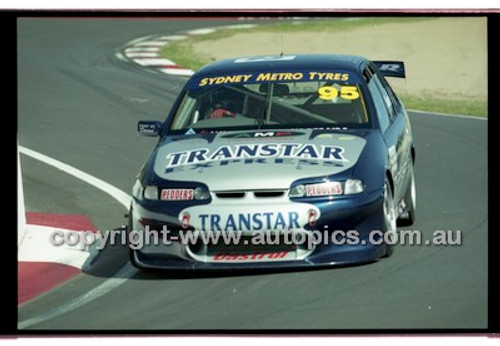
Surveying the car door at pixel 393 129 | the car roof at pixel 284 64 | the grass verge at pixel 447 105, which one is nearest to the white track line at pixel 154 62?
the grass verge at pixel 447 105

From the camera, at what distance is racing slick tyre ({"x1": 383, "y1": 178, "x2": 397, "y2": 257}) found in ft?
29.2

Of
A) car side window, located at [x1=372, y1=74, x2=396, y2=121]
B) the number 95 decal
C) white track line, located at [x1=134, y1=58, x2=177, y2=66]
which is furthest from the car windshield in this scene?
white track line, located at [x1=134, y1=58, x2=177, y2=66]

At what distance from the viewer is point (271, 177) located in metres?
8.63

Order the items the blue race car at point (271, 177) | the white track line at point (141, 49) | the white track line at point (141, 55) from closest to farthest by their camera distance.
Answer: the blue race car at point (271, 177) < the white track line at point (141, 55) < the white track line at point (141, 49)

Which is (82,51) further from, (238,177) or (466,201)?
(238,177)

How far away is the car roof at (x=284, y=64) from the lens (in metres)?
10.2

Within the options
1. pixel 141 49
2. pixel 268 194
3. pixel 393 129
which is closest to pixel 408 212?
pixel 393 129

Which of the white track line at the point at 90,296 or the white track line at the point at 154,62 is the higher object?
the white track line at the point at 154,62

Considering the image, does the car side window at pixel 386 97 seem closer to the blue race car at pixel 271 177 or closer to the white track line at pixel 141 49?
the blue race car at pixel 271 177

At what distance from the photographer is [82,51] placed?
926 inches

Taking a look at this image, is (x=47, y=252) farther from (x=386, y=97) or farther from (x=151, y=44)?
(x=151, y=44)

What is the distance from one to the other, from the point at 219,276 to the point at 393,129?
2140 millimetres
